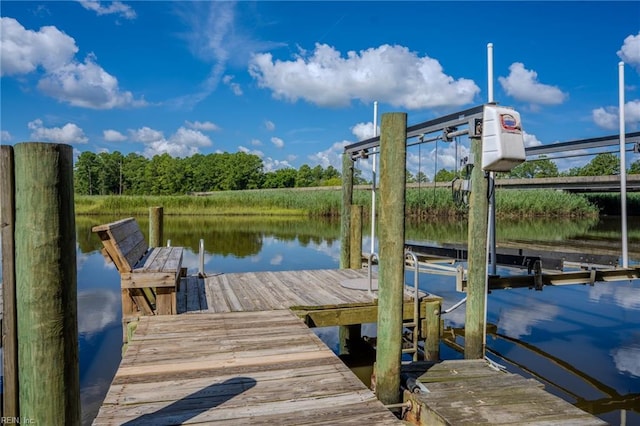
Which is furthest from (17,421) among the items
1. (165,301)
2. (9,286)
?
(165,301)

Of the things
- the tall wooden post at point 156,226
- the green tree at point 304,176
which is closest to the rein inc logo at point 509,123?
the tall wooden post at point 156,226

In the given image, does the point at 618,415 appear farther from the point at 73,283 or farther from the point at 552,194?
the point at 552,194

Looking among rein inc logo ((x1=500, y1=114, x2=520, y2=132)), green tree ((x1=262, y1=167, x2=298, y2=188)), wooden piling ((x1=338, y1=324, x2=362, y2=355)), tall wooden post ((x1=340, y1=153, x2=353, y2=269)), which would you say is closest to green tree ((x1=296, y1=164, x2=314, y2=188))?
green tree ((x1=262, y1=167, x2=298, y2=188))

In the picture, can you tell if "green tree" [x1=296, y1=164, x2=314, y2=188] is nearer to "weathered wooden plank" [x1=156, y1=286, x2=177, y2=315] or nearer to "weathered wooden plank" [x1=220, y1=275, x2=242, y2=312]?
"weathered wooden plank" [x1=220, y1=275, x2=242, y2=312]

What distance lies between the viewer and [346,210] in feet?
28.0

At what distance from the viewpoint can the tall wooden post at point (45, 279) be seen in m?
1.71

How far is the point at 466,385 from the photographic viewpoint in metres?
4.04

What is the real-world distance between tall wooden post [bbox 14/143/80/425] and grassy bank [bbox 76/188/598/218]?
29.1 metres

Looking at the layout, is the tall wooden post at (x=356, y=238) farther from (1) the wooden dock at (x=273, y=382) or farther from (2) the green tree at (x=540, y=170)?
(2) the green tree at (x=540, y=170)

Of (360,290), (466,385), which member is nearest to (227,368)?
(466,385)

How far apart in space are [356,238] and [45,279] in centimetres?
678

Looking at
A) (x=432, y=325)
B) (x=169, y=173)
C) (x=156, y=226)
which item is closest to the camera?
(x=432, y=325)

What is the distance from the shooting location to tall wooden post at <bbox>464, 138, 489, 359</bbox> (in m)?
4.88

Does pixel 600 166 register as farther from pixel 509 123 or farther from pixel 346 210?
pixel 509 123
